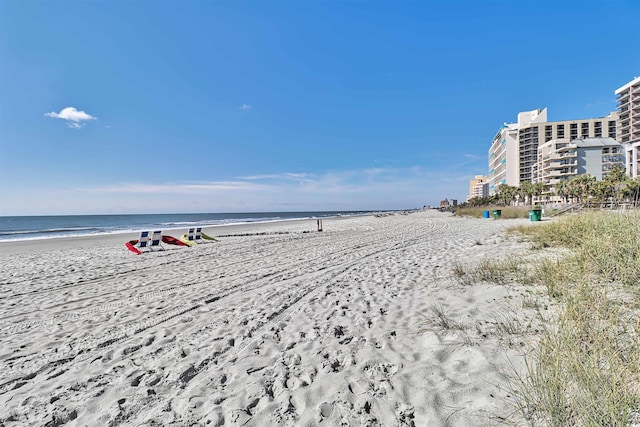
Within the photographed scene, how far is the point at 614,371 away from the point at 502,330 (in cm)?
136

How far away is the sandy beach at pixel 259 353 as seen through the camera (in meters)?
2.34

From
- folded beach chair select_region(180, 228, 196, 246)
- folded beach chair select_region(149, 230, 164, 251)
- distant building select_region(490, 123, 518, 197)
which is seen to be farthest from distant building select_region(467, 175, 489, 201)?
folded beach chair select_region(149, 230, 164, 251)

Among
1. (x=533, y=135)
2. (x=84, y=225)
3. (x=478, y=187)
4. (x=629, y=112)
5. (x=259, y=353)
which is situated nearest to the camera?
(x=259, y=353)

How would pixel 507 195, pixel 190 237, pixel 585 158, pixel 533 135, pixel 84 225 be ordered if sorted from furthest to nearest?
pixel 533 135 → pixel 585 158 → pixel 507 195 → pixel 84 225 → pixel 190 237

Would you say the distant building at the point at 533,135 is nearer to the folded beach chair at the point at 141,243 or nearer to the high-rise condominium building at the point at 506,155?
the high-rise condominium building at the point at 506,155

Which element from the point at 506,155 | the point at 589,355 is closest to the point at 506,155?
the point at 506,155

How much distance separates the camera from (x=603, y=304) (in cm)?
305

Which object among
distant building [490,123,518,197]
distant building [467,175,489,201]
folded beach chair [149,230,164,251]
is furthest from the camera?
distant building [467,175,489,201]

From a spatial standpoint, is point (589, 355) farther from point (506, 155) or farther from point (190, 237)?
point (506, 155)

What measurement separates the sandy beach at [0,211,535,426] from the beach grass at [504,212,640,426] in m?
0.28

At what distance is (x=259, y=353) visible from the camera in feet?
10.8

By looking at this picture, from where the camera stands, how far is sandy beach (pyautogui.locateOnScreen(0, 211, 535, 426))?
7.66 ft

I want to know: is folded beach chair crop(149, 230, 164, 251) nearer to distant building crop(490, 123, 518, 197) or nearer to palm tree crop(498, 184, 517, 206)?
palm tree crop(498, 184, 517, 206)

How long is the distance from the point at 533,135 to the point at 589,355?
11598 cm
